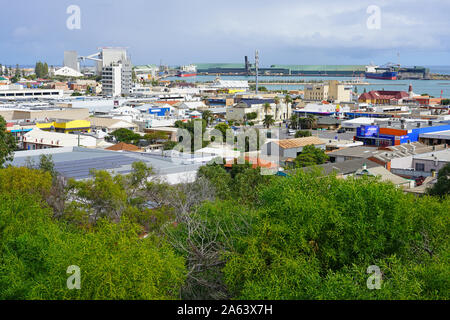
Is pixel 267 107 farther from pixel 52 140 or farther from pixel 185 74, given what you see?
pixel 185 74

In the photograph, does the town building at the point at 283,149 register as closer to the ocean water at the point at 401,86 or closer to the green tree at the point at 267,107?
the green tree at the point at 267,107

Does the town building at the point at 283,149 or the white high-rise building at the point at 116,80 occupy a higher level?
the white high-rise building at the point at 116,80

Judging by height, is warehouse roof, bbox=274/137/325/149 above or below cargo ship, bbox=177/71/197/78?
below

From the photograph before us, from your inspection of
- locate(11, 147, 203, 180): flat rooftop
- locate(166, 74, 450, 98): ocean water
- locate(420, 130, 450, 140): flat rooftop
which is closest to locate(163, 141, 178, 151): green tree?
locate(11, 147, 203, 180): flat rooftop

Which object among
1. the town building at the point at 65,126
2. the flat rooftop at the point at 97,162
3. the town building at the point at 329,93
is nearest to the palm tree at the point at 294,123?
the town building at the point at 65,126

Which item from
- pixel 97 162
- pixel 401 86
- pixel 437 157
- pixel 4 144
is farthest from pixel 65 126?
pixel 401 86

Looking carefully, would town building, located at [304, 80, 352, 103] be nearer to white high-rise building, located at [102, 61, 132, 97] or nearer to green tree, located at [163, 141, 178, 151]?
white high-rise building, located at [102, 61, 132, 97]

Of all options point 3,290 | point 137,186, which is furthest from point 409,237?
point 137,186
